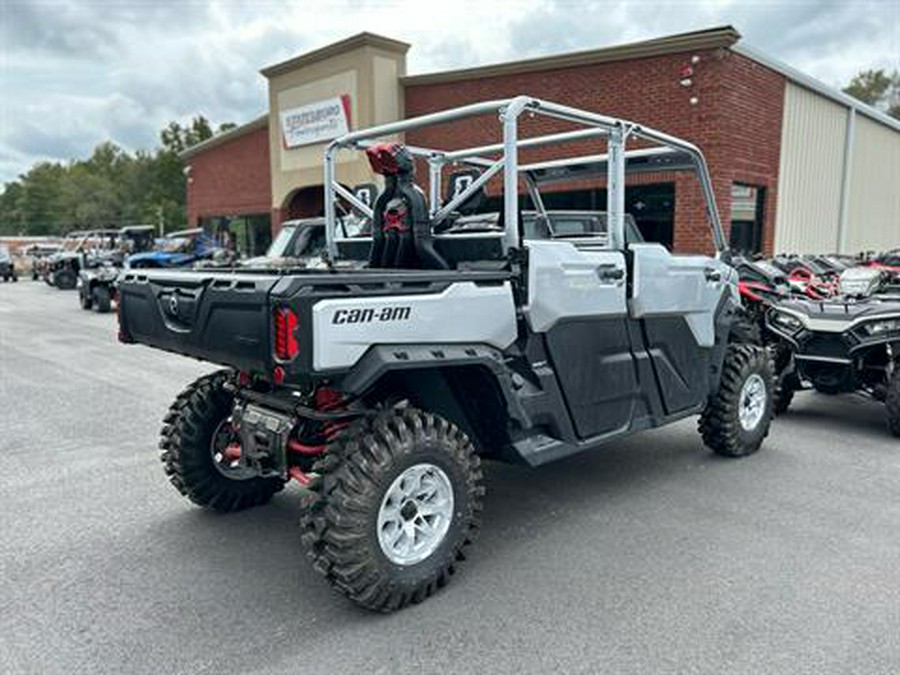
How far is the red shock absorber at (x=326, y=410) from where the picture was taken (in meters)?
3.59

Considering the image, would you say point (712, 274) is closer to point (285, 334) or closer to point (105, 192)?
point (285, 334)

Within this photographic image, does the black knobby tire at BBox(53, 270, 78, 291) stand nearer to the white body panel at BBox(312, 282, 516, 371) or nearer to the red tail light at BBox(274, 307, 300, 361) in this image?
the white body panel at BBox(312, 282, 516, 371)

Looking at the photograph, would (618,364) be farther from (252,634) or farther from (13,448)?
(13,448)

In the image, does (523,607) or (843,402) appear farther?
(843,402)

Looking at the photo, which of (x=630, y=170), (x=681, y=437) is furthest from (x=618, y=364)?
(x=681, y=437)

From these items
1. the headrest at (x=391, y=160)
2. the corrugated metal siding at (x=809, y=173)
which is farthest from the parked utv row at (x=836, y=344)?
the corrugated metal siding at (x=809, y=173)

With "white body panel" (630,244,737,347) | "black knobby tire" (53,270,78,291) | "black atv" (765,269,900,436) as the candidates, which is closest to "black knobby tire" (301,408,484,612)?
"white body panel" (630,244,737,347)

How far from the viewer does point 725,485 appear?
198 inches

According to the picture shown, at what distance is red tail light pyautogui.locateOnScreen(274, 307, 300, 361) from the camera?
294 cm

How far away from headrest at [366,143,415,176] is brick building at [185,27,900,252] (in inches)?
178

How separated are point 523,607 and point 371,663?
77 centimetres

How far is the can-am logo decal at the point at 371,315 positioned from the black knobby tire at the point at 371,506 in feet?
1.49

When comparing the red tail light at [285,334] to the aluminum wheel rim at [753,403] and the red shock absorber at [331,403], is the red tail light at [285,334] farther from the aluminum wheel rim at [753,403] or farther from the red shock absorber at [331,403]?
the aluminum wheel rim at [753,403]

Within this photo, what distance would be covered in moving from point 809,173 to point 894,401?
11.8 metres
